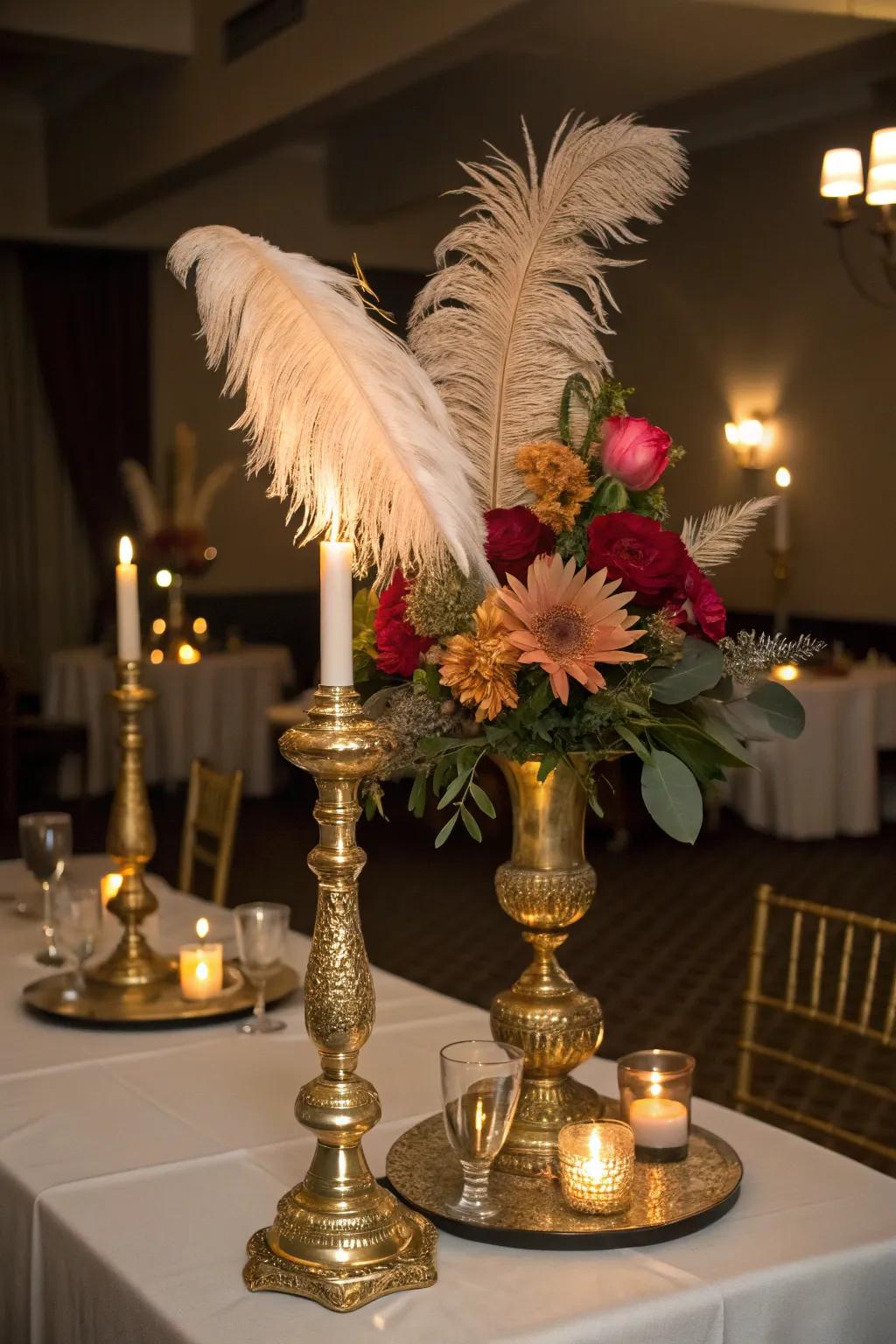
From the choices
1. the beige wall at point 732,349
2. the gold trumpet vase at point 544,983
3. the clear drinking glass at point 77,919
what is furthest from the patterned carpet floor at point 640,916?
the beige wall at point 732,349

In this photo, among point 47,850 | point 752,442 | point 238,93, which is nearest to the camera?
point 47,850

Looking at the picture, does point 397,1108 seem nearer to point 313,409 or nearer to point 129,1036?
point 129,1036

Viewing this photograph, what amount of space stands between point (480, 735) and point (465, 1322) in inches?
20.4

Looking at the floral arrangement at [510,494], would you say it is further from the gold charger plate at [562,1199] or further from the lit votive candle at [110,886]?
the lit votive candle at [110,886]

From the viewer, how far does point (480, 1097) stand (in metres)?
1.36

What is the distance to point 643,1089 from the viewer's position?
1.57m

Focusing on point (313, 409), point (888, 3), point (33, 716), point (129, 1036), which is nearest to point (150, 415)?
point (33, 716)

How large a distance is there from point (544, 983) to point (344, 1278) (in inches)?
14.4

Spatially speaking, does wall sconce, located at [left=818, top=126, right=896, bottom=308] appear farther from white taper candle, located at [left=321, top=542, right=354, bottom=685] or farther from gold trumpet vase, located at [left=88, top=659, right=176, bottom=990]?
white taper candle, located at [left=321, top=542, right=354, bottom=685]

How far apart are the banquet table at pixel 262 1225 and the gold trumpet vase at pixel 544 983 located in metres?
0.17

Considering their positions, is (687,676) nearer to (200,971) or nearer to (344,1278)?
(344,1278)

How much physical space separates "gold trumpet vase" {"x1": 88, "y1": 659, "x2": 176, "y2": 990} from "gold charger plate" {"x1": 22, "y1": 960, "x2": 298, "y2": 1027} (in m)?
0.03

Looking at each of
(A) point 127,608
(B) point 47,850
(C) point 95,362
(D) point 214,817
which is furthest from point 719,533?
(C) point 95,362

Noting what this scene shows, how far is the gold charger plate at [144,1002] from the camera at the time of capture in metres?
2.09
